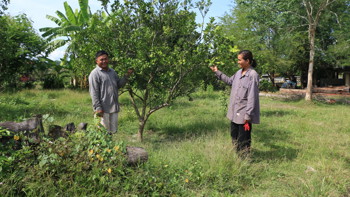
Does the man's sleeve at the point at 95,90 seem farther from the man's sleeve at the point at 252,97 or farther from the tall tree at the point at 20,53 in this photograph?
the tall tree at the point at 20,53

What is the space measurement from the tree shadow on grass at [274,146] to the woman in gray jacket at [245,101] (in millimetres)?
480

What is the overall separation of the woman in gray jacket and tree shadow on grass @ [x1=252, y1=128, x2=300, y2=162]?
0.48m

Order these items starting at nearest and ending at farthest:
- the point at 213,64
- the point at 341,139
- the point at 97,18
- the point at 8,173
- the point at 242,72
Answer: the point at 8,173 → the point at 242,72 → the point at 213,64 → the point at 97,18 → the point at 341,139

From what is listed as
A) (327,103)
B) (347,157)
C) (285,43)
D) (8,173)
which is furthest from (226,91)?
(285,43)

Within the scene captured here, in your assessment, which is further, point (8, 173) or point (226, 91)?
point (226, 91)

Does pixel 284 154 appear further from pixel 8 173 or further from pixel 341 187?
pixel 8 173

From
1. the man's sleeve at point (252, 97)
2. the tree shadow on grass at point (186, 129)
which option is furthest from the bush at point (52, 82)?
the man's sleeve at point (252, 97)

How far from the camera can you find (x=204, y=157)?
4.00 meters

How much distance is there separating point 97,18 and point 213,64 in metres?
2.56

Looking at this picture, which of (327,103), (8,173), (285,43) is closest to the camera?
(8,173)

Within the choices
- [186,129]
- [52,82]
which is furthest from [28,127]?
[52,82]

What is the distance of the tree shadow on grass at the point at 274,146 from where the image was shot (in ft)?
15.7

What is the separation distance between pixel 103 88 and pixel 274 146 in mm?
3800

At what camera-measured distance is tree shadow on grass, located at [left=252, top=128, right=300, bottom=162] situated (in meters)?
4.79
